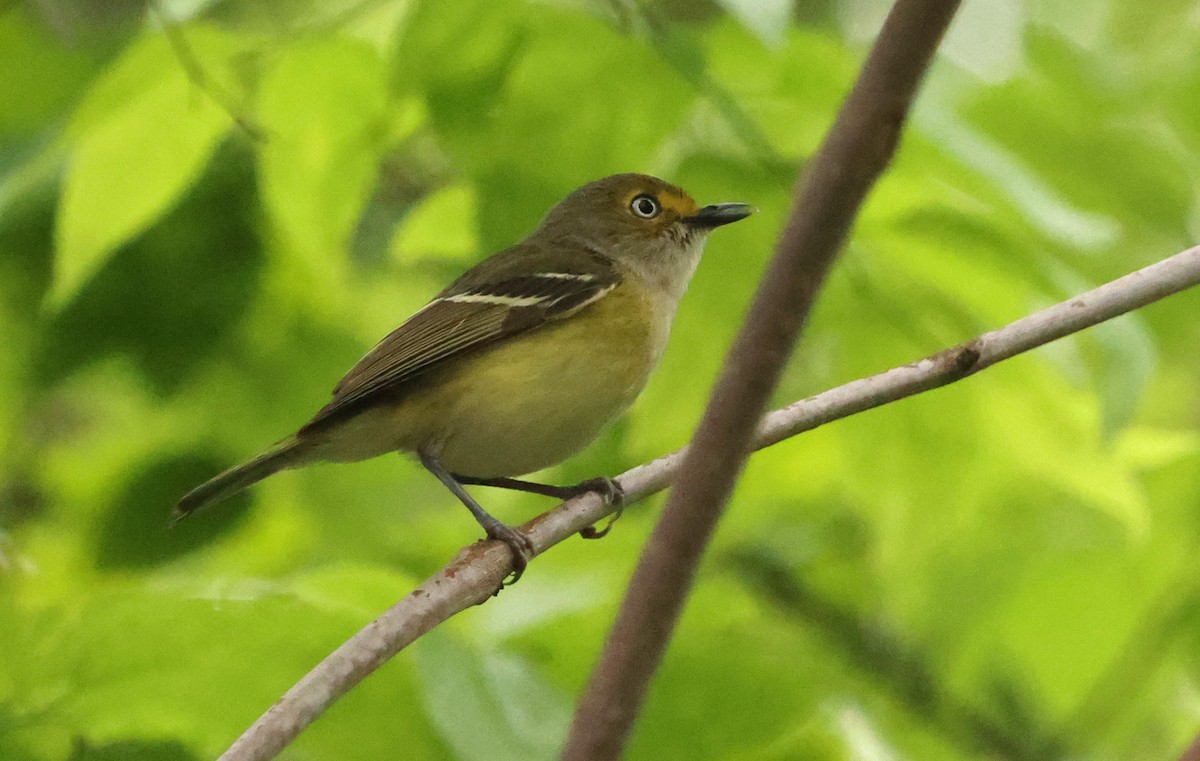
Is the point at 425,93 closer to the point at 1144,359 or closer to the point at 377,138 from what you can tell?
the point at 377,138

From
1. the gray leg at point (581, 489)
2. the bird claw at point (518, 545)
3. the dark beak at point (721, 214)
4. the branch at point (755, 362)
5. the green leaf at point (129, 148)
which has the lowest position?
the gray leg at point (581, 489)

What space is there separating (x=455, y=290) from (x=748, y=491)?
3.76 feet

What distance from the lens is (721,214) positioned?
3.43m

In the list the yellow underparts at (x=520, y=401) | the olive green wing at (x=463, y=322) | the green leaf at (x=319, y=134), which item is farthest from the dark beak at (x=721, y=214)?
the green leaf at (x=319, y=134)

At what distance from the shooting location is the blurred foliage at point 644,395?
97.3 inches

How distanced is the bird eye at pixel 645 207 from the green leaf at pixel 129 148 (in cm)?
155

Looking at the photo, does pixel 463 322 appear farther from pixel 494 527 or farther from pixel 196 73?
pixel 196 73

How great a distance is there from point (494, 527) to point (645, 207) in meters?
1.61

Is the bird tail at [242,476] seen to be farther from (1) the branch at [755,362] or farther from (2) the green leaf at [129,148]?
(1) the branch at [755,362]

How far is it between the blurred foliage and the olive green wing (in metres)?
0.20

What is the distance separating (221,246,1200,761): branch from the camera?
6.00 feet

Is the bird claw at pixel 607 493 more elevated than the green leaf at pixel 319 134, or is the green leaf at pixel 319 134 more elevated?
the green leaf at pixel 319 134

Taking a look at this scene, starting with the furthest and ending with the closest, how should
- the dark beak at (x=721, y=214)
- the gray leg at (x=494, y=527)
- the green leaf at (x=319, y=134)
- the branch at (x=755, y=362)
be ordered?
the dark beak at (x=721, y=214)
the green leaf at (x=319, y=134)
the gray leg at (x=494, y=527)
the branch at (x=755, y=362)

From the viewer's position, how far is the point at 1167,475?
3.71m
